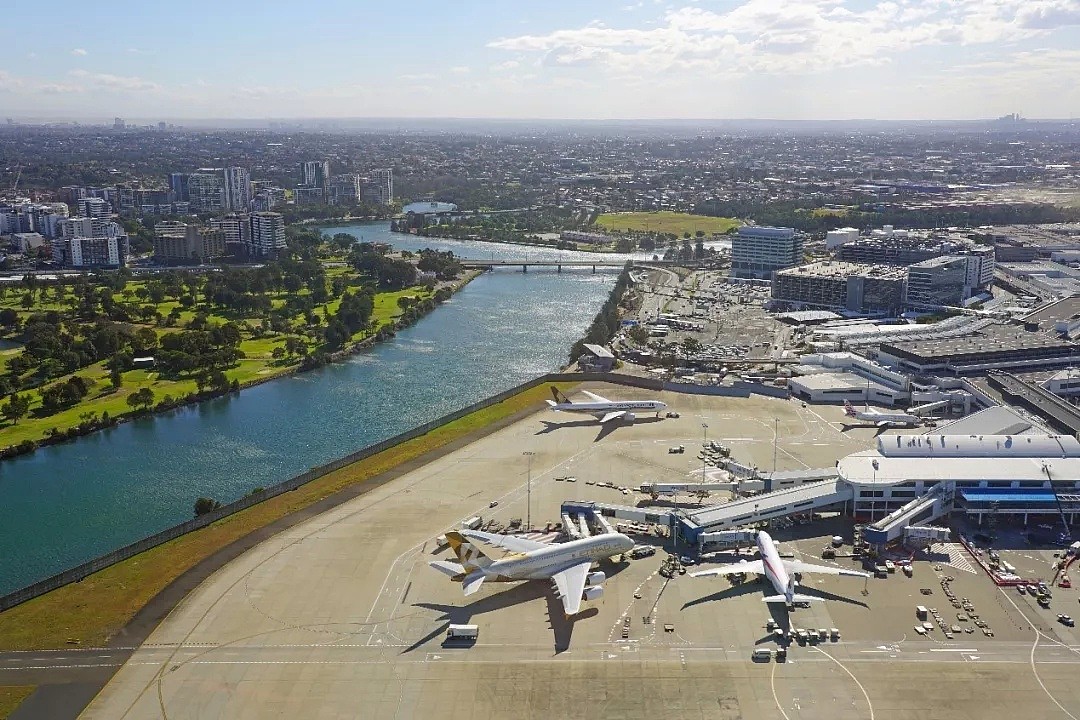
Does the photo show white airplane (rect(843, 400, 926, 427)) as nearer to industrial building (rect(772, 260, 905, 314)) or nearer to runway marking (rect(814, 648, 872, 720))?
runway marking (rect(814, 648, 872, 720))

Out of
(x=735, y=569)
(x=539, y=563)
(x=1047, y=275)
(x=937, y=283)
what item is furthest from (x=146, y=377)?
(x=1047, y=275)

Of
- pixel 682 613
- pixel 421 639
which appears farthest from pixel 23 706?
pixel 682 613

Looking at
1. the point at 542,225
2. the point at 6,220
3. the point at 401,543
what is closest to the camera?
the point at 401,543

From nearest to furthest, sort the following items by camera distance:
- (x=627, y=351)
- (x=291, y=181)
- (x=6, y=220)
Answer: (x=627, y=351) < (x=6, y=220) < (x=291, y=181)

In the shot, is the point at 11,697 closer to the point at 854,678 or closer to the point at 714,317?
the point at 854,678

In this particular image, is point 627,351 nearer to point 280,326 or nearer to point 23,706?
point 280,326

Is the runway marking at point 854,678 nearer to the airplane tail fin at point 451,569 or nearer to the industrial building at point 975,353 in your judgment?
the airplane tail fin at point 451,569
